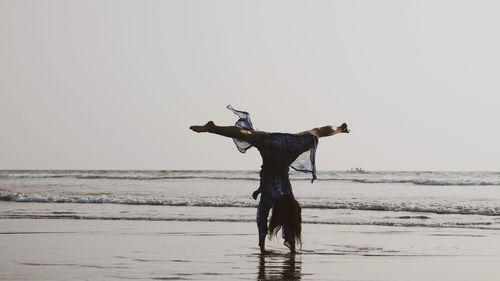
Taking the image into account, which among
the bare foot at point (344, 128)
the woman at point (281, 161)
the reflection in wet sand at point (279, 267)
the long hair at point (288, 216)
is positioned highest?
the bare foot at point (344, 128)

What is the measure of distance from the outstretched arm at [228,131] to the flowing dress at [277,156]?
0.10 meters

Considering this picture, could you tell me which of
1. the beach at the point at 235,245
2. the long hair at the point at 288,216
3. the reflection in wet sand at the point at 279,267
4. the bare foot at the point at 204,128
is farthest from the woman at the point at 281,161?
the bare foot at the point at 204,128

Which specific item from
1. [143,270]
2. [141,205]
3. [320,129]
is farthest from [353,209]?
[143,270]

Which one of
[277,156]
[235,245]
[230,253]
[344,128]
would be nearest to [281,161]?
[277,156]

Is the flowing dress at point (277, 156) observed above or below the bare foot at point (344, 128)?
below

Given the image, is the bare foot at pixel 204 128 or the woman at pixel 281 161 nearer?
the bare foot at pixel 204 128

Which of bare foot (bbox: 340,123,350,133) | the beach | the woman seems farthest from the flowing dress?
the beach

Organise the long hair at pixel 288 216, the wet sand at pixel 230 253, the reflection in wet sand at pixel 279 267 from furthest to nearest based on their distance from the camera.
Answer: the long hair at pixel 288 216, the wet sand at pixel 230 253, the reflection in wet sand at pixel 279 267

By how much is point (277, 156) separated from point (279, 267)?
156 centimetres

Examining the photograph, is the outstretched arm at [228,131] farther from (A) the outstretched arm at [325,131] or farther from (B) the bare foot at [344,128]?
(B) the bare foot at [344,128]

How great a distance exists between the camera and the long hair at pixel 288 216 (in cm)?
1072

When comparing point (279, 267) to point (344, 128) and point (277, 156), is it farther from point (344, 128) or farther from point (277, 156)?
point (344, 128)

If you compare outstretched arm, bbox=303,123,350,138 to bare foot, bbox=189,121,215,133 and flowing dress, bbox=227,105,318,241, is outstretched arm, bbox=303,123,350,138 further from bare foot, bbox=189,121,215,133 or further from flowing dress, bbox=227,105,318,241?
bare foot, bbox=189,121,215,133

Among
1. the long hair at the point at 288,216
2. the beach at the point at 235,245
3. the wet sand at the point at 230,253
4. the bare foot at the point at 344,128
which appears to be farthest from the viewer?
the long hair at the point at 288,216
